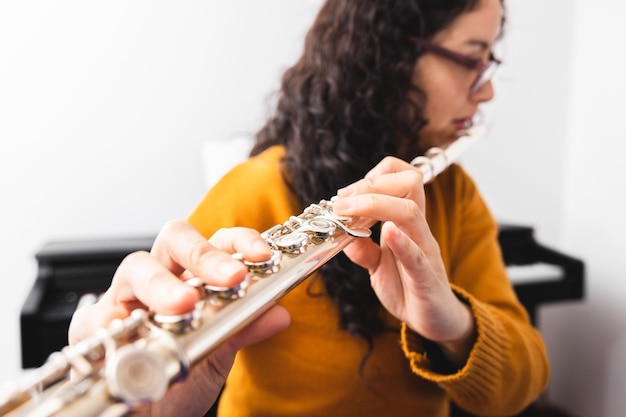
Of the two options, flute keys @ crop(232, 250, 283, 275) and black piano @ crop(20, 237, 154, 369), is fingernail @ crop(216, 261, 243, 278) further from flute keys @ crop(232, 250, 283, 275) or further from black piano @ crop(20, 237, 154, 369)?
black piano @ crop(20, 237, 154, 369)

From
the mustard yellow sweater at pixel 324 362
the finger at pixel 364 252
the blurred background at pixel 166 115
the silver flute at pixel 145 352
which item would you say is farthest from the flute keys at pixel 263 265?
the blurred background at pixel 166 115

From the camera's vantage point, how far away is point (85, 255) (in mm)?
1165

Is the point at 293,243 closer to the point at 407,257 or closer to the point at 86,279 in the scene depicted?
the point at 407,257

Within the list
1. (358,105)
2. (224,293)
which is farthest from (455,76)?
(224,293)

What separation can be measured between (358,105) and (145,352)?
66 cm

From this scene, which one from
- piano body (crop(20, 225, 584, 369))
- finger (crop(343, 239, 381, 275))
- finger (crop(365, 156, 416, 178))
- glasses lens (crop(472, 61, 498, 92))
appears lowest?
piano body (crop(20, 225, 584, 369))

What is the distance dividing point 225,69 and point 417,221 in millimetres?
1271

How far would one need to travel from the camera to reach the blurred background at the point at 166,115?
151 centimetres

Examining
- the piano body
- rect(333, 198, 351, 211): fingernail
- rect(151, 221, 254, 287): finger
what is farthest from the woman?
the piano body

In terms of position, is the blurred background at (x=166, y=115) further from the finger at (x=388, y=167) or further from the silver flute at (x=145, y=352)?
the silver flute at (x=145, y=352)

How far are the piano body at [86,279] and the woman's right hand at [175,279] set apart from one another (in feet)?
2.04

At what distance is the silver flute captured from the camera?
28 centimetres

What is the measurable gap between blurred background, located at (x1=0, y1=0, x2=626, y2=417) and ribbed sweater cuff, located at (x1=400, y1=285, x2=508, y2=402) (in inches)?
33.6

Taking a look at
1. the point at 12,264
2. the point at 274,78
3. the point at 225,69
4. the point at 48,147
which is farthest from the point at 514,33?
the point at 12,264
